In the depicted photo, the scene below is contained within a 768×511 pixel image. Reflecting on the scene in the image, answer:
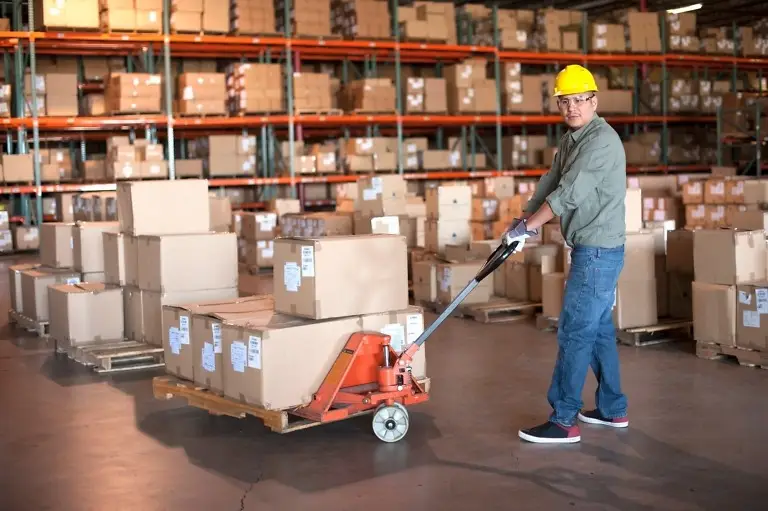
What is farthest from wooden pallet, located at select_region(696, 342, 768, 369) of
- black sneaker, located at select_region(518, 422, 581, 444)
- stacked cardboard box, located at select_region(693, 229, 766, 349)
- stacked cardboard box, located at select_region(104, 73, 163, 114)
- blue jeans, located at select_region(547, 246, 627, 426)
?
stacked cardboard box, located at select_region(104, 73, 163, 114)

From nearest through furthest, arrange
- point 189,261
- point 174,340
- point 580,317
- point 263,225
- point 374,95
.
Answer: point 580,317 < point 174,340 < point 189,261 < point 263,225 < point 374,95

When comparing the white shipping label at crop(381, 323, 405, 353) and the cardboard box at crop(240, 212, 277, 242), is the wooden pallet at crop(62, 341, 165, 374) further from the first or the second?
the cardboard box at crop(240, 212, 277, 242)

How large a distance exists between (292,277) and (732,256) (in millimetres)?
3194

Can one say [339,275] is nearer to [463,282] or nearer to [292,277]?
[292,277]

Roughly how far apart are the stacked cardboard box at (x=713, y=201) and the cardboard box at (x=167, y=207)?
581cm

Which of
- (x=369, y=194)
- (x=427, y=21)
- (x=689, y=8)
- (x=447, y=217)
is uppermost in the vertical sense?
(x=689, y=8)

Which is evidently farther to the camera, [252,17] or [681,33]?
[681,33]

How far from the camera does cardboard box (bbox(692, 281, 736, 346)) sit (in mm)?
6410

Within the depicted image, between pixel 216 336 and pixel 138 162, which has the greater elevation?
pixel 138 162

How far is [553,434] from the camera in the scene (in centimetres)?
456

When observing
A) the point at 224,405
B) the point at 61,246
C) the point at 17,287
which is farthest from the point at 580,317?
the point at 17,287

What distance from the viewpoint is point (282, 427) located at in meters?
4.53

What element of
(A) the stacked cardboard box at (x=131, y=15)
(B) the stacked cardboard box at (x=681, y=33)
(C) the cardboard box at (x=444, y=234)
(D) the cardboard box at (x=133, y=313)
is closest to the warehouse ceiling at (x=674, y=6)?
(B) the stacked cardboard box at (x=681, y=33)

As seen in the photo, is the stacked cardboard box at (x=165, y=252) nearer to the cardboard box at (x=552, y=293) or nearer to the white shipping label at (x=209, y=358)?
the white shipping label at (x=209, y=358)
